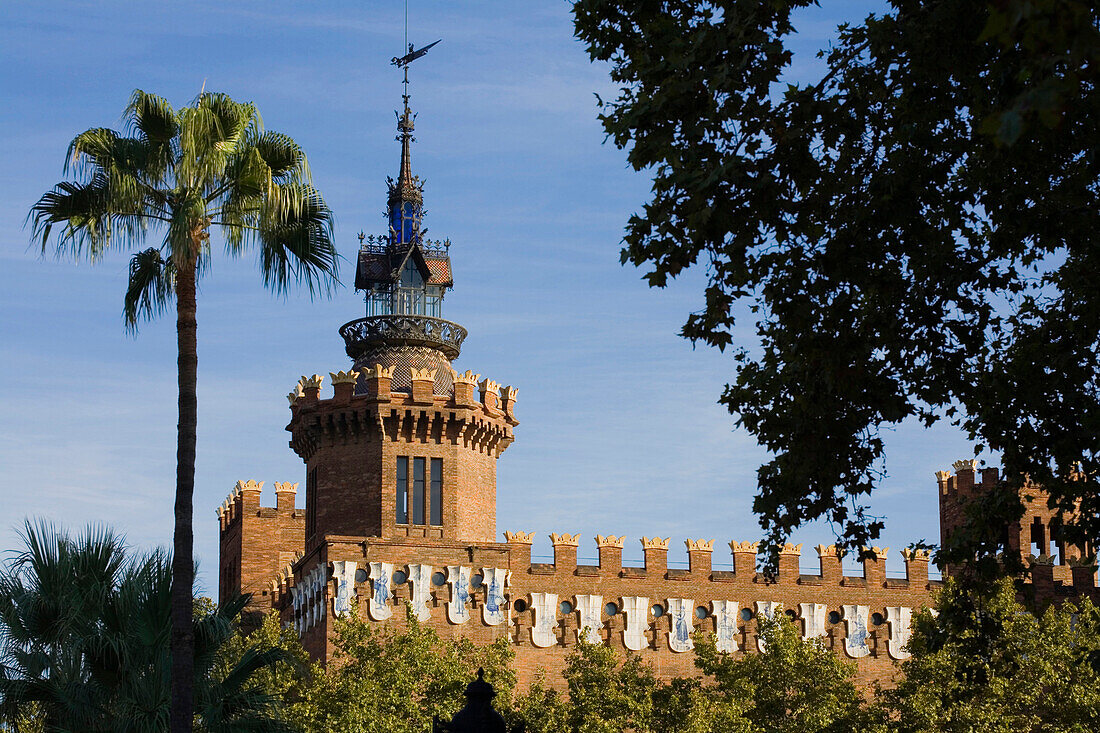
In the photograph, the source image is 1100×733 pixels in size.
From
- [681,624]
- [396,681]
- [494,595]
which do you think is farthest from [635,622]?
[396,681]

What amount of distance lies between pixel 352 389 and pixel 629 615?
1071 cm

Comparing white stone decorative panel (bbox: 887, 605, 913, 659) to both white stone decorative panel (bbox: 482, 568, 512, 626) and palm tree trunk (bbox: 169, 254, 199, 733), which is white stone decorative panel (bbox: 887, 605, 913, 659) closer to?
white stone decorative panel (bbox: 482, 568, 512, 626)

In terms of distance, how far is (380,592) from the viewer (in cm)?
4831

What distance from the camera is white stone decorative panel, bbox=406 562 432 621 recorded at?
48.3 m

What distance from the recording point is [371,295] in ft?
175

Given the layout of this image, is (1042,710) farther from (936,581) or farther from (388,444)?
(388,444)

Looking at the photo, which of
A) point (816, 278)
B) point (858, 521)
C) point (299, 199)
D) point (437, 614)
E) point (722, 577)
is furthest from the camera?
point (722, 577)

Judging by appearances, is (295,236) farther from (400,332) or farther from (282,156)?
(400,332)

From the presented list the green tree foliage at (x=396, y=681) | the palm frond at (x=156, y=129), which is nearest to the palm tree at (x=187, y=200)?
the palm frond at (x=156, y=129)

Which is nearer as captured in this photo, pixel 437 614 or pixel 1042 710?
pixel 1042 710

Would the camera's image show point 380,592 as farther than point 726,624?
No

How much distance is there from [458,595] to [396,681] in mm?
6783

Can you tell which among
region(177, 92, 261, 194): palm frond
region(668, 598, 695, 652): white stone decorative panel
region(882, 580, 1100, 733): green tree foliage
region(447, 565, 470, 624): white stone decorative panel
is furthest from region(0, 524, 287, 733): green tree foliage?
region(668, 598, 695, 652): white stone decorative panel

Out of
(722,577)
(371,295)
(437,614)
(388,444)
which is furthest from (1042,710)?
(371,295)
